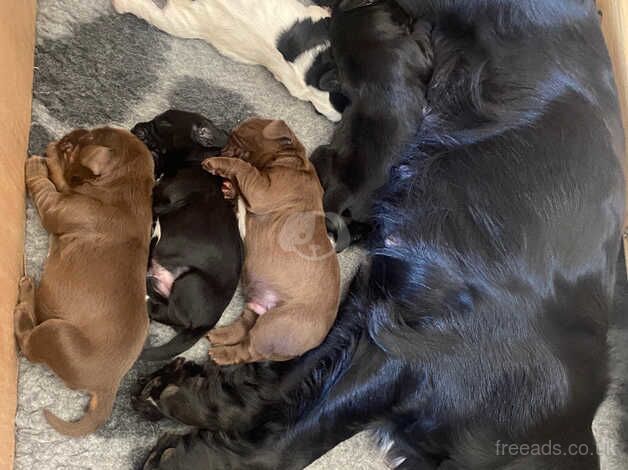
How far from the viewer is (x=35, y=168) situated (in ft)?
4.23

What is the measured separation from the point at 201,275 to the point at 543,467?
652 mm

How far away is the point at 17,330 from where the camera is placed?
1213 millimetres

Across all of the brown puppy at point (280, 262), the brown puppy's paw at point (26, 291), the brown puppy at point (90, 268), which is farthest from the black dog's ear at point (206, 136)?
the brown puppy's paw at point (26, 291)

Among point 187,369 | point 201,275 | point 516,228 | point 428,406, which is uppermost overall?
point 516,228

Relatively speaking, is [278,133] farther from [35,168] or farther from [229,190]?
[35,168]

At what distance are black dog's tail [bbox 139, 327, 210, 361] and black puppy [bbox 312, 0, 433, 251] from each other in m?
0.36

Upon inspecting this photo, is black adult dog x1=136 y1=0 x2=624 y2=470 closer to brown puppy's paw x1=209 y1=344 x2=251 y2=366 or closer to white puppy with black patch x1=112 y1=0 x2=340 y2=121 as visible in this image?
brown puppy's paw x1=209 y1=344 x2=251 y2=366

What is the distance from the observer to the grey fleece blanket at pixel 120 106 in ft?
4.30

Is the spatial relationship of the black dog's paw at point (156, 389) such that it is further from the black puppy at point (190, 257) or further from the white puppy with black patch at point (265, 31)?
the white puppy with black patch at point (265, 31)

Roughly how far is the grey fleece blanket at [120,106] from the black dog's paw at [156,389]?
0.7 inches

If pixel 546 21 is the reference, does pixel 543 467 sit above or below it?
below

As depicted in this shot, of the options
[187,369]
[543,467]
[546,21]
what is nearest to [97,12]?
[187,369]

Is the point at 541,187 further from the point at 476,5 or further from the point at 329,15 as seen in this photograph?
the point at 329,15

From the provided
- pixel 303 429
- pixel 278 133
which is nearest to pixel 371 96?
pixel 278 133
